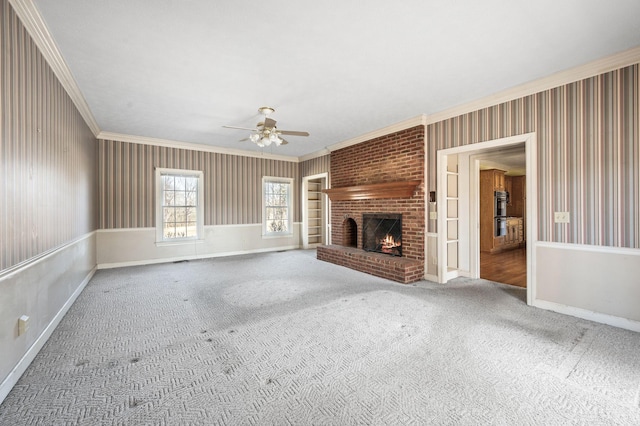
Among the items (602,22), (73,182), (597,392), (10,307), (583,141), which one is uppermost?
(602,22)

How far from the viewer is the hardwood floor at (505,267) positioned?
4.55m

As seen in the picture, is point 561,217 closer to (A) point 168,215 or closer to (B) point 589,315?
(B) point 589,315

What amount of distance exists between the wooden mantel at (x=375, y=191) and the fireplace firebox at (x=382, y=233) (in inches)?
15.6

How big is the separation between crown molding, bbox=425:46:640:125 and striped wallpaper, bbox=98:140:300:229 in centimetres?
485

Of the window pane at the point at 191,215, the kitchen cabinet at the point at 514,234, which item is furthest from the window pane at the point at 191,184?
the kitchen cabinet at the point at 514,234

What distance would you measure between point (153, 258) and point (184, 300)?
2.96 metres

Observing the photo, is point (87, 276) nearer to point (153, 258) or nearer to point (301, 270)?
point (153, 258)

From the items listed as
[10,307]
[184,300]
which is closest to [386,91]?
[184,300]

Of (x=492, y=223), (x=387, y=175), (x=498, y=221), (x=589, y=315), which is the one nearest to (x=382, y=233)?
(x=387, y=175)

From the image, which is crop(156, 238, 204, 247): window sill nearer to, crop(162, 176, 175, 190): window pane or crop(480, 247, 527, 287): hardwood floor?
crop(162, 176, 175, 190): window pane

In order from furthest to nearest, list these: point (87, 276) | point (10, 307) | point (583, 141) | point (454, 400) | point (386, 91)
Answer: point (87, 276), point (386, 91), point (583, 141), point (10, 307), point (454, 400)

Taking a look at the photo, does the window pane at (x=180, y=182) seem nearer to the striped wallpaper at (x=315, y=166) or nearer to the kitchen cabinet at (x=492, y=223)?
the striped wallpaper at (x=315, y=166)

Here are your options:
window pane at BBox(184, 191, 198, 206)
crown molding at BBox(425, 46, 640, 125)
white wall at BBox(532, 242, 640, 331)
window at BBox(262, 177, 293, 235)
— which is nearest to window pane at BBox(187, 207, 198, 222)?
window pane at BBox(184, 191, 198, 206)

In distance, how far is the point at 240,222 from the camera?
7.04m
